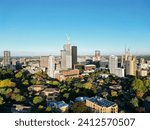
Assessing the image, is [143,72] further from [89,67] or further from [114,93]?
[89,67]

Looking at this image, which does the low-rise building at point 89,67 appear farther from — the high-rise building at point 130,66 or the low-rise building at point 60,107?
the low-rise building at point 60,107

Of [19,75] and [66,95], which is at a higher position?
[19,75]

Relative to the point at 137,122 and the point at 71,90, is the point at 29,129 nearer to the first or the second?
the point at 137,122

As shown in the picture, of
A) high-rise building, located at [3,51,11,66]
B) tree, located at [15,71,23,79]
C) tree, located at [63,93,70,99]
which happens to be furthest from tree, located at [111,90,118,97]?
tree, located at [15,71,23,79]

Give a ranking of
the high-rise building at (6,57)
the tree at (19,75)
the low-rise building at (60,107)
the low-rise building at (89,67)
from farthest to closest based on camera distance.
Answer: the low-rise building at (89,67) < the tree at (19,75) < the high-rise building at (6,57) < the low-rise building at (60,107)

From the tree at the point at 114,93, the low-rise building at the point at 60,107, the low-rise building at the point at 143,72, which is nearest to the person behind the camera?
the low-rise building at the point at 60,107

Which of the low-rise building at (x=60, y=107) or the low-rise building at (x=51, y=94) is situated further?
the low-rise building at (x=51, y=94)

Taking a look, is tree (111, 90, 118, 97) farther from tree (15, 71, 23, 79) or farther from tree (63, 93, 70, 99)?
tree (15, 71, 23, 79)

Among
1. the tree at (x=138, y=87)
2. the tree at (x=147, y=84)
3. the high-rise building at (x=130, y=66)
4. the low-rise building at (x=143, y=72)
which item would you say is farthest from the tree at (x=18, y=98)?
the tree at (x=147, y=84)

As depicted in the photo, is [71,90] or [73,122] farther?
[71,90]

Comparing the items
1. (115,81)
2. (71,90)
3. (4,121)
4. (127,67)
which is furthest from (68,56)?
(4,121)

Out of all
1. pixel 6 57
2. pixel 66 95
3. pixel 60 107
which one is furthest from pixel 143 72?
pixel 60 107
